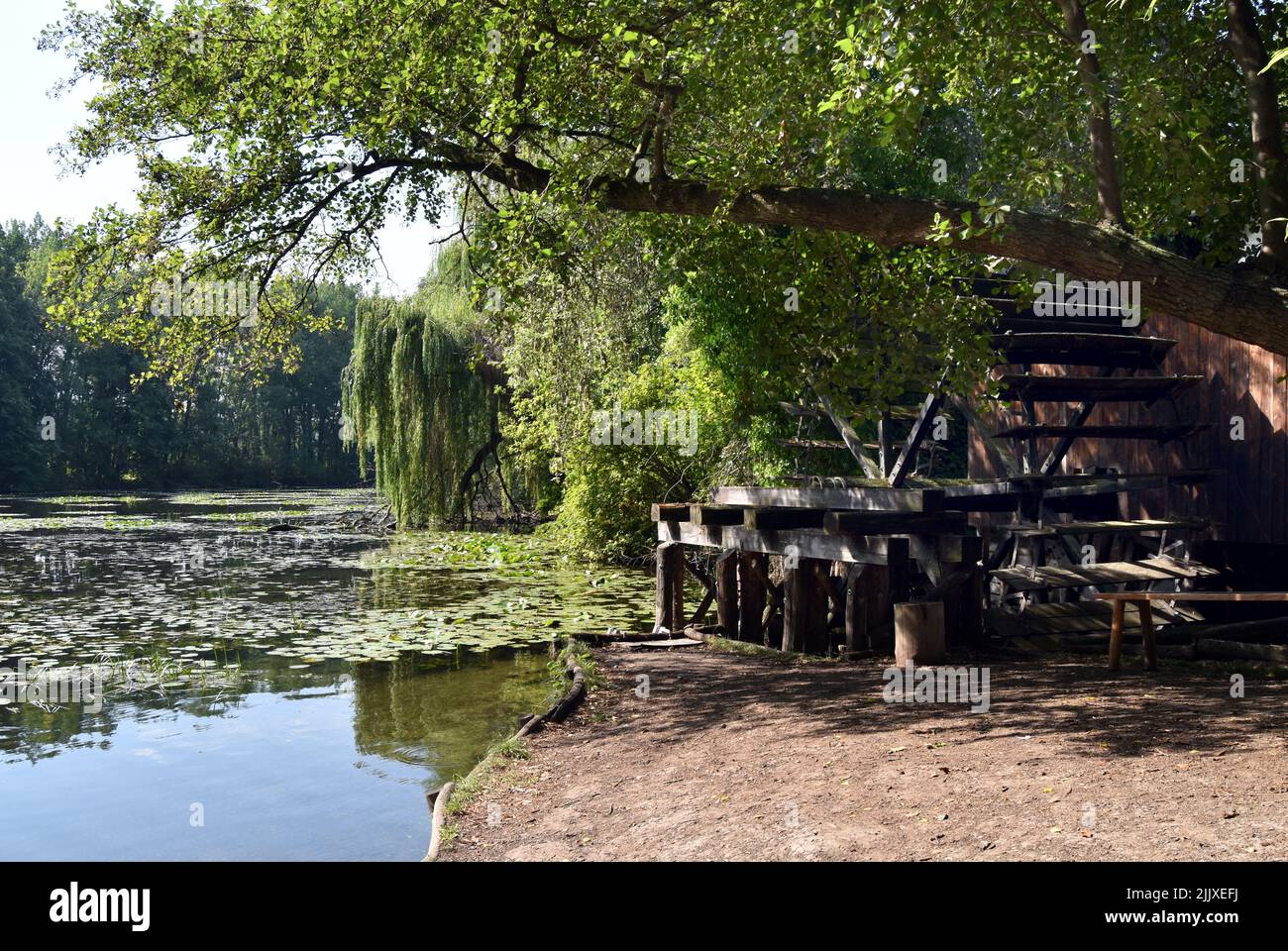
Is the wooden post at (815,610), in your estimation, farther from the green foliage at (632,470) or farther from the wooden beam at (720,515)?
the green foliage at (632,470)

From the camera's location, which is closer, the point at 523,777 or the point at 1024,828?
the point at 1024,828

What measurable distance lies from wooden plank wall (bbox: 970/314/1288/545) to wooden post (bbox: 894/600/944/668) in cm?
531

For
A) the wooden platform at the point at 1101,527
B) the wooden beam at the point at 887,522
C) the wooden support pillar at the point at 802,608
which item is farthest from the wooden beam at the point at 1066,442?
the wooden support pillar at the point at 802,608

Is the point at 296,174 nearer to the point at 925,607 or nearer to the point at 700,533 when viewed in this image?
the point at 700,533

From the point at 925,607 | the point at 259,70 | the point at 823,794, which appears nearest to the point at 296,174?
the point at 259,70

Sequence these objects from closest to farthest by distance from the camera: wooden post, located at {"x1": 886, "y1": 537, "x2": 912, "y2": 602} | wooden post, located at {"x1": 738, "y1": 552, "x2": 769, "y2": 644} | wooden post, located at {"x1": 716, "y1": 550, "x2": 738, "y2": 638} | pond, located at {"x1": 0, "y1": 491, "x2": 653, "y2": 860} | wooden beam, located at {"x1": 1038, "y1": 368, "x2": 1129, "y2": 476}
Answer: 1. pond, located at {"x1": 0, "y1": 491, "x2": 653, "y2": 860}
2. wooden post, located at {"x1": 886, "y1": 537, "x2": 912, "y2": 602}
3. wooden post, located at {"x1": 738, "y1": 552, "x2": 769, "y2": 644}
4. wooden post, located at {"x1": 716, "y1": 550, "x2": 738, "y2": 638}
5. wooden beam, located at {"x1": 1038, "y1": 368, "x2": 1129, "y2": 476}

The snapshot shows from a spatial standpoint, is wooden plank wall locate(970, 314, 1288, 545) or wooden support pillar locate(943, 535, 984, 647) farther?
wooden plank wall locate(970, 314, 1288, 545)

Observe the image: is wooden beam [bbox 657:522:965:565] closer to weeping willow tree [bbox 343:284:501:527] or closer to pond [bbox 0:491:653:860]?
pond [bbox 0:491:653:860]

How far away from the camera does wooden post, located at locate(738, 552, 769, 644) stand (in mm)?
14875

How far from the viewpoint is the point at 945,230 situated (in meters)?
8.33

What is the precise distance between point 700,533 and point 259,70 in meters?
7.22

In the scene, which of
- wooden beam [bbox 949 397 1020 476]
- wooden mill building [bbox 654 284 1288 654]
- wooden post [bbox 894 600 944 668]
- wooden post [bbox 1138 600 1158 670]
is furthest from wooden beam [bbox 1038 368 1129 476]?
wooden post [bbox 1138 600 1158 670]
